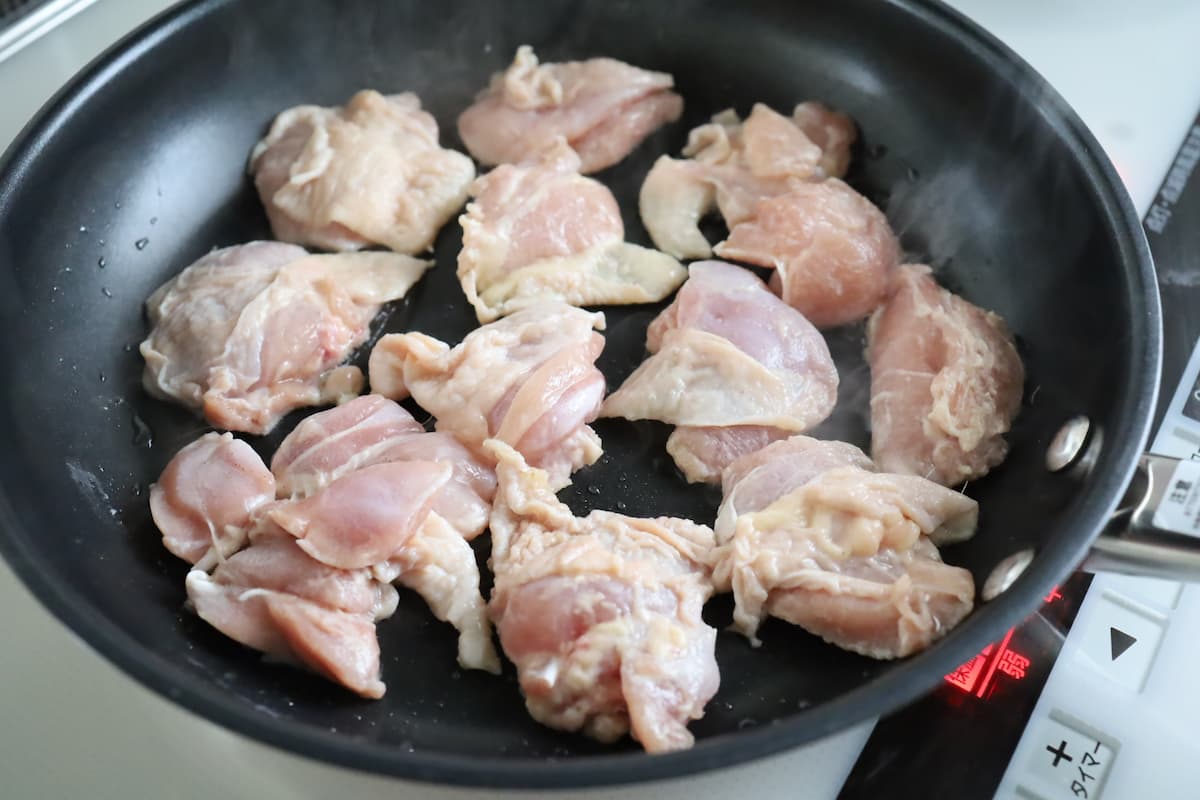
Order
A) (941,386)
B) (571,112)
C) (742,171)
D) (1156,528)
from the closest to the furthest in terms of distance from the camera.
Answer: (1156,528)
(941,386)
(742,171)
(571,112)

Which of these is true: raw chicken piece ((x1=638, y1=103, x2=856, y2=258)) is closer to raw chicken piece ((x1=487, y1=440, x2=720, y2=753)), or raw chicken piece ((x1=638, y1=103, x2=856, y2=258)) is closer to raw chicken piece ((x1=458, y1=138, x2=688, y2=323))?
raw chicken piece ((x1=458, y1=138, x2=688, y2=323))

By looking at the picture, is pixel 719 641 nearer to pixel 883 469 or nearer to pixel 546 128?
pixel 883 469

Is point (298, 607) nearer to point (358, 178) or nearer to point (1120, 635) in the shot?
point (358, 178)

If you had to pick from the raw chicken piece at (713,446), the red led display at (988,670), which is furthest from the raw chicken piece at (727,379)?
the red led display at (988,670)

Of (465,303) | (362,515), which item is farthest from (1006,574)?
(465,303)

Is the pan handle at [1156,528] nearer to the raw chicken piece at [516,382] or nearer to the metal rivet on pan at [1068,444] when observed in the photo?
the metal rivet on pan at [1068,444]
